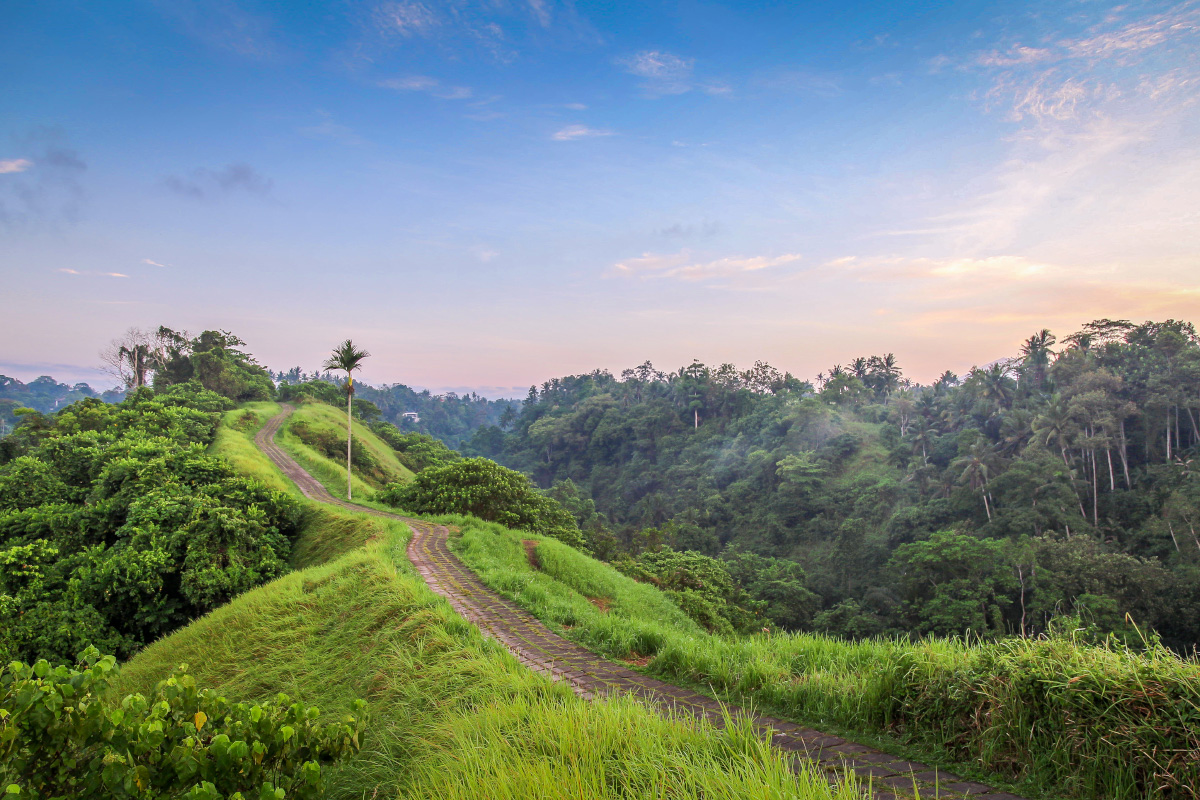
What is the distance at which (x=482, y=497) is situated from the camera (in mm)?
18812

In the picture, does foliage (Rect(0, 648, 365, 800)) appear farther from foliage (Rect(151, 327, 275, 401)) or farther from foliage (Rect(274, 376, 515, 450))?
foliage (Rect(274, 376, 515, 450))

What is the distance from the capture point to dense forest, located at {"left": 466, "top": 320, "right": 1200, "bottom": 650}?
80.7 ft

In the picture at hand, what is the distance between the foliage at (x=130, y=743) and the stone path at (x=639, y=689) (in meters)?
2.17

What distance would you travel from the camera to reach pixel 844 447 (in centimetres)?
4994

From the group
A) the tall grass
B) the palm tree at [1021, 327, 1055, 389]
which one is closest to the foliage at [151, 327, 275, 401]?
the tall grass

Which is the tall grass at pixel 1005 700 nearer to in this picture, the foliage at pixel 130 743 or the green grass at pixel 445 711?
the green grass at pixel 445 711

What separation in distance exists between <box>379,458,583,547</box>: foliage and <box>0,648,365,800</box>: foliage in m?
15.2

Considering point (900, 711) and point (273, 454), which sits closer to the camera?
point (900, 711)

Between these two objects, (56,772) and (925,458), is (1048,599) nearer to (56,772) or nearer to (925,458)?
(925,458)

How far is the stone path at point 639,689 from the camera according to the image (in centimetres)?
305

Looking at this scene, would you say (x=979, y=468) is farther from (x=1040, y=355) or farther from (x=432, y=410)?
(x=432, y=410)

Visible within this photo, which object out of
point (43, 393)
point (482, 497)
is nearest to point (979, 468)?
point (482, 497)

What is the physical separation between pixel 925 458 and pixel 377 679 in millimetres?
47166

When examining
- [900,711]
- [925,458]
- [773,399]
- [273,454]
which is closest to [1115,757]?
[900,711]
